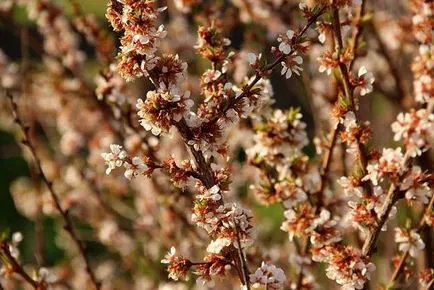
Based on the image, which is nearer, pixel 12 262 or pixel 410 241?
pixel 410 241

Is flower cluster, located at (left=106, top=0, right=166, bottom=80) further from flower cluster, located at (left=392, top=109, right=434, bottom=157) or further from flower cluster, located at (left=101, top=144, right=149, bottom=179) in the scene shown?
flower cluster, located at (left=392, top=109, right=434, bottom=157)

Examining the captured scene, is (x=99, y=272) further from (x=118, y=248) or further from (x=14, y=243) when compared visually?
(x=14, y=243)

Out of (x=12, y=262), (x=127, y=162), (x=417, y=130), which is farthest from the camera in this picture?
(x=12, y=262)

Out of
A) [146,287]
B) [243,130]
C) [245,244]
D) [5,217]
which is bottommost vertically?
[245,244]

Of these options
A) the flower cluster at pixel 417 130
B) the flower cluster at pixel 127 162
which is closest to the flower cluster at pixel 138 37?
the flower cluster at pixel 127 162

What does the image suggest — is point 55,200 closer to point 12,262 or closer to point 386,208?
point 12,262

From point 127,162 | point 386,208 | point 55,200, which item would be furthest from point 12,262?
point 386,208

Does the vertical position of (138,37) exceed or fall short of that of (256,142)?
it falls short

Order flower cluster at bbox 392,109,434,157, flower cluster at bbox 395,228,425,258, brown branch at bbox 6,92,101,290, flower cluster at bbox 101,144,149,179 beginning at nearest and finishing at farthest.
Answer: flower cluster at bbox 392,109,434,157 < flower cluster at bbox 101,144,149,179 < flower cluster at bbox 395,228,425,258 < brown branch at bbox 6,92,101,290

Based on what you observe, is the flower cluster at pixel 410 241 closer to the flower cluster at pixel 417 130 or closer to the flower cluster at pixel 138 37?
the flower cluster at pixel 417 130

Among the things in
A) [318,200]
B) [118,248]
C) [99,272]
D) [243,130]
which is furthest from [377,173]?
[99,272]

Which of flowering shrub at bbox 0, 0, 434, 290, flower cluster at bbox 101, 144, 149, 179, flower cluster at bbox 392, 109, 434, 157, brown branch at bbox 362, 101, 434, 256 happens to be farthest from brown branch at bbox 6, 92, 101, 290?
flower cluster at bbox 392, 109, 434, 157
